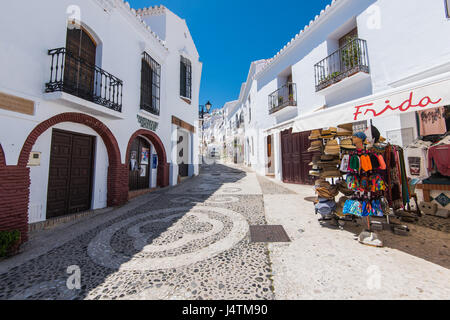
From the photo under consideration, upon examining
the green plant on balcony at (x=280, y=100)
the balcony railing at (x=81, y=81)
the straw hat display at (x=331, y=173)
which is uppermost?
the green plant on balcony at (x=280, y=100)

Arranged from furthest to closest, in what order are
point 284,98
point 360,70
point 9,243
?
point 284,98, point 360,70, point 9,243

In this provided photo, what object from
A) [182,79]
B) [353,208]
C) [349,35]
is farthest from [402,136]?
[182,79]

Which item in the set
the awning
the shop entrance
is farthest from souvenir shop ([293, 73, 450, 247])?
the shop entrance

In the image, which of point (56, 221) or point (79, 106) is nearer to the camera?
point (56, 221)

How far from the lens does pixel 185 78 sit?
12.2 m

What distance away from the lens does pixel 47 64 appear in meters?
4.43

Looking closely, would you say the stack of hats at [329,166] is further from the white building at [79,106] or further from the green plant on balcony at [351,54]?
the white building at [79,106]

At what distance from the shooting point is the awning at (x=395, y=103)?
2.40 m

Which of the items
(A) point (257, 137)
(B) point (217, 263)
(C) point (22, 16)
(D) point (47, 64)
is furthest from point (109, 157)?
(A) point (257, 137)

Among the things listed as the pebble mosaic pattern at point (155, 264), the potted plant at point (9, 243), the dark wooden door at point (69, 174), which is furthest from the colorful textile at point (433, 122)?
the dark wooden door at point (69, 174)

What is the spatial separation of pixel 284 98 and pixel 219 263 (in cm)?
1057

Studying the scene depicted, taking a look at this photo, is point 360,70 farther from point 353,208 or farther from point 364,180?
point 353,208

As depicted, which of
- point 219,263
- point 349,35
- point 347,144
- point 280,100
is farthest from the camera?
point 280,100
